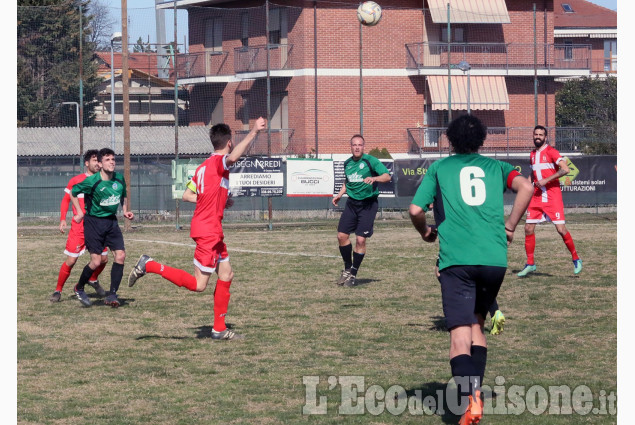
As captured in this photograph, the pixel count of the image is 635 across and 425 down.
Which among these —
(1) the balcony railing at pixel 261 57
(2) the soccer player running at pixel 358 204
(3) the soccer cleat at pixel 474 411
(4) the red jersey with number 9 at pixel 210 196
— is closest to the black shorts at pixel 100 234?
(4) the red jersey with number 9 at pixel 210 196

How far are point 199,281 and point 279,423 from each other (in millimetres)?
3361

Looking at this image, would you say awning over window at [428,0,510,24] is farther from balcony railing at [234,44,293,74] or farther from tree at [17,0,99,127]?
tree at [17,0,99,127]

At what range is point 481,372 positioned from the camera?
6.49 metres

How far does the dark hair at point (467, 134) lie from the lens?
21.2 feet

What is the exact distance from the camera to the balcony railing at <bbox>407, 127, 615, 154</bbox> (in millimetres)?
38281

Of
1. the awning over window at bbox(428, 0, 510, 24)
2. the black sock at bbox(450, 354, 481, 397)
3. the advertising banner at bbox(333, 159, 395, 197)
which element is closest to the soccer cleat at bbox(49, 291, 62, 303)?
the black sock at bbox(450, 354, 481, 397)

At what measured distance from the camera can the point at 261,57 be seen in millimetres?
37906

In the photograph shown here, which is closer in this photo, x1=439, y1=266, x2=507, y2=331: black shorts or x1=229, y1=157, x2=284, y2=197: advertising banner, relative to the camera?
x1=439, y1=266, x2=507, y2=331: black shorts

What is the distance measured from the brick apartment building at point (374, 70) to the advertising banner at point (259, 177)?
9.12m

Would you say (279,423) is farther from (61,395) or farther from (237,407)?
(61,395)

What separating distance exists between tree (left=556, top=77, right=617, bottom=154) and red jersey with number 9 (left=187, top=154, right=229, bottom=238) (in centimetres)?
3909

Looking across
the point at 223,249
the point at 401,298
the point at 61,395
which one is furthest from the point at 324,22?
the point at 61,395

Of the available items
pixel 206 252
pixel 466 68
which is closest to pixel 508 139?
pixel 466 68

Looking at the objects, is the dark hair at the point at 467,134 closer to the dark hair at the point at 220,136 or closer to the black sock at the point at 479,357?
the black sock at the point at 479,357
